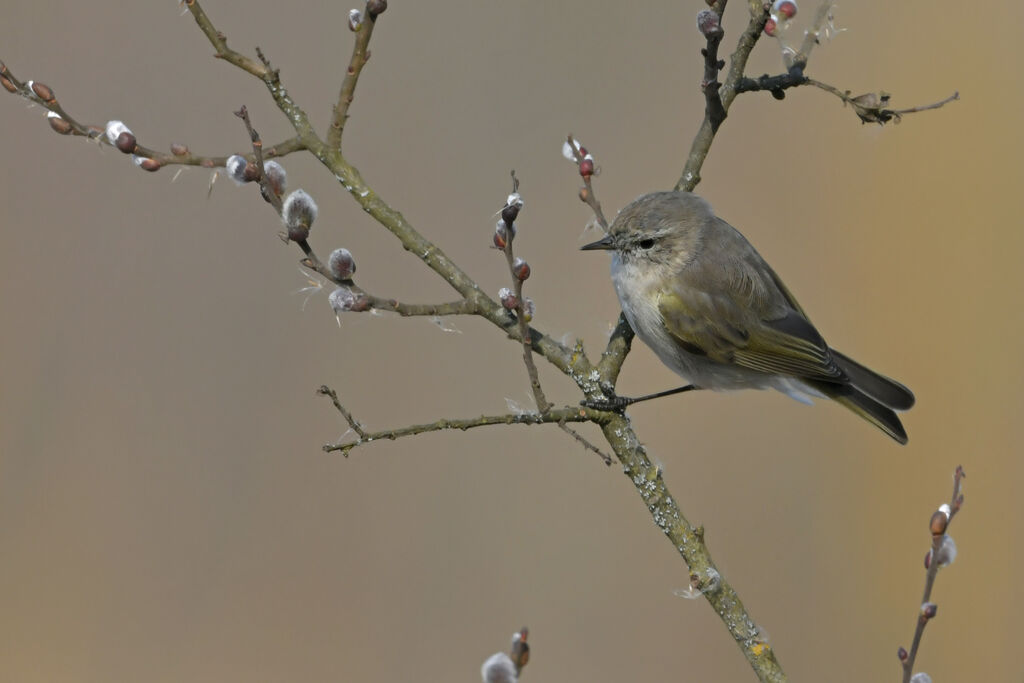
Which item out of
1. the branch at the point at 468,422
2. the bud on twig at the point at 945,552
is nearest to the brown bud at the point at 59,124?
the branch at the point at 468,422

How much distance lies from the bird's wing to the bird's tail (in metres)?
0.04

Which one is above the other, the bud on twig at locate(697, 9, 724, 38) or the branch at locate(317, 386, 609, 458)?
the bud on twig at locate(697, 9, 724, 38)

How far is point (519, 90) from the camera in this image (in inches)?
161

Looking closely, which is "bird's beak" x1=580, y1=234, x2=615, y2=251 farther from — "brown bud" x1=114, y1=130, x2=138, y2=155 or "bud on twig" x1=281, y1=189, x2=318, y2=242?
"brown bud" x1=114, y1=130, x2=138, y2=155

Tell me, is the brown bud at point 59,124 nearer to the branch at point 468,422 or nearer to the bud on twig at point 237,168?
the bud on twig at point 237,168

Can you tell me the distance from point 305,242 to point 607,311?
253 centimetres

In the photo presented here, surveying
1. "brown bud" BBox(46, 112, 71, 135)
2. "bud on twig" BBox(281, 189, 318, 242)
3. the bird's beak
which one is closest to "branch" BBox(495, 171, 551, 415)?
"bud on twig" BBox(281, 189, 318, 242)

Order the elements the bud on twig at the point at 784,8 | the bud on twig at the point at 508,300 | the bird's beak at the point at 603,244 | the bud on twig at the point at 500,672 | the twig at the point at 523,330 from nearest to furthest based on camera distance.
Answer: the bud on twig at the point at 500,672 < the twig at the point at 523,330 < the bud on twig at the point at 508,300 < the bud on twig at the point at 784,8 < the bird's beak at the point at 603,244

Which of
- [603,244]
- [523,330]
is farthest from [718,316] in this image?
[523,330]

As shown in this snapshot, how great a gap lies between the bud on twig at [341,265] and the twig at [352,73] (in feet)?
0.66

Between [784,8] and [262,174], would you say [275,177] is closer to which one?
[262,174]

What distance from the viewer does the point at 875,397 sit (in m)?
2.40

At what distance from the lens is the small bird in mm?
2266

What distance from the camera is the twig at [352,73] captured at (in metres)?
1.37
